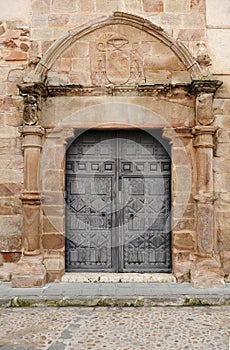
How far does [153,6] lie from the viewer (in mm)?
4922

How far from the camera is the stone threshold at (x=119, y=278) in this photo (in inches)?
185

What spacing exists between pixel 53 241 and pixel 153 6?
339cm

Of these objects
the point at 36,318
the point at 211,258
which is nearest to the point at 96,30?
the point at 211,258

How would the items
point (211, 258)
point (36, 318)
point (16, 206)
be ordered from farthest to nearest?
→ point (16, 206) → point (211, 258) → point (36, 318)

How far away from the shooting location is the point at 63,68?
491 cm

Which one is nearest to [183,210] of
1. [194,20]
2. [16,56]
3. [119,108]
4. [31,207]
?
[119,108]

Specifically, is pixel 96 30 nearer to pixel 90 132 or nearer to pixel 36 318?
pixel 90 132

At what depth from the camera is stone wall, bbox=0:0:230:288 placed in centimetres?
479

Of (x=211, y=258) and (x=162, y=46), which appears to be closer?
(x=211, y=258)

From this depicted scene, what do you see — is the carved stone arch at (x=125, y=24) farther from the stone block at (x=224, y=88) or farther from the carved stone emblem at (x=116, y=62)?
the stone block at (x=224, y=88)

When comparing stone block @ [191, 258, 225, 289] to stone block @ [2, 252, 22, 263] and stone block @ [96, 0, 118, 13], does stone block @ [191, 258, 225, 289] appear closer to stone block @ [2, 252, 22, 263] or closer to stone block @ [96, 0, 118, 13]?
stone block @ [2, 252, 22, 263]

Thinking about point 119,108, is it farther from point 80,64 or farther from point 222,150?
point 222,150

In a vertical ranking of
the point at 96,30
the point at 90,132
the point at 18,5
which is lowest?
the point at 90,132

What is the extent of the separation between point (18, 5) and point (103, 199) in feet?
9.38
